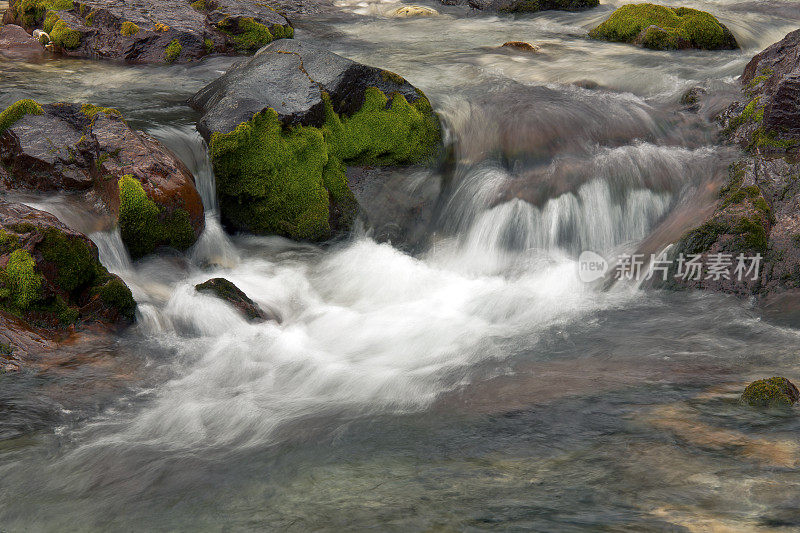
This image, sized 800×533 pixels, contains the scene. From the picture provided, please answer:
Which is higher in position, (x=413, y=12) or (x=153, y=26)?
(x=413, y=12)

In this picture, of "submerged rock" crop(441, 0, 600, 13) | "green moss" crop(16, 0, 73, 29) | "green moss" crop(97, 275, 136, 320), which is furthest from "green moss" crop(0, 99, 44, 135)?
"submerged rock" crop(441, 0, 600, 13)

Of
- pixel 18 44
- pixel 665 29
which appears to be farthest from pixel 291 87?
pixel 665 29

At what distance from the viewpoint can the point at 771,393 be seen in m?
4.93

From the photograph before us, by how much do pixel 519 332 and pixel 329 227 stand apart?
9.58 ft

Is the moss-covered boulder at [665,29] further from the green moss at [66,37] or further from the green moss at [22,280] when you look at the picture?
the green moss at [22,280]

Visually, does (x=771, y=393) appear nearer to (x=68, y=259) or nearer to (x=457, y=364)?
(x=457, y=364)

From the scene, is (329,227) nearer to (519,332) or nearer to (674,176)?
(519,332)

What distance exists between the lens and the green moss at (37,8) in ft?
46.2

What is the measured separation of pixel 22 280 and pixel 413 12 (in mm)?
12350

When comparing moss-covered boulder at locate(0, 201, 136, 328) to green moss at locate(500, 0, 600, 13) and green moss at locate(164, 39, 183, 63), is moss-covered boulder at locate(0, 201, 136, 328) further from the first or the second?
green moss at locate(500, 0, 600, 13)

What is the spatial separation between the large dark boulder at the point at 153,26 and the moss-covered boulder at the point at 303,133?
3.65m

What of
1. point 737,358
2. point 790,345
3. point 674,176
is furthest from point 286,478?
point 674,176

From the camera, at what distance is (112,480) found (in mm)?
4551

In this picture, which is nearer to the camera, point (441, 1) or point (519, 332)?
point (519, 332)
